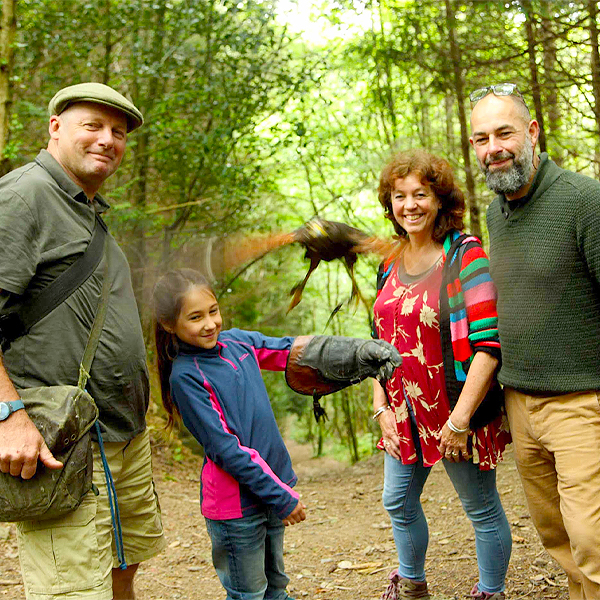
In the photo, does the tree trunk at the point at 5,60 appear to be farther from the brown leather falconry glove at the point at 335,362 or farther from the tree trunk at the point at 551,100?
the tree trunk at the point at 551,100

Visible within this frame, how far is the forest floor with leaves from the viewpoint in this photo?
12.4ft

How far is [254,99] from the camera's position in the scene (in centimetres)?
868

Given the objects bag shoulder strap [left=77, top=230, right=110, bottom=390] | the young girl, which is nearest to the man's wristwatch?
bag shoulder strap [left=77, top=230, right=110, bottom=390]

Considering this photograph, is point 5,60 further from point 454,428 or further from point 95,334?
point 454,428

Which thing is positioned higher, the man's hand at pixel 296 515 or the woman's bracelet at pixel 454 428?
the woman's bracelet at pixel 454 428

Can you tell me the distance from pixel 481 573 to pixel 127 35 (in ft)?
24.7

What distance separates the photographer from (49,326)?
2.45 meters

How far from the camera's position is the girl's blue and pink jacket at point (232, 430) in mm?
2574

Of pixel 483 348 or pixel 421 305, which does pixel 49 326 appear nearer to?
pixel 421 305

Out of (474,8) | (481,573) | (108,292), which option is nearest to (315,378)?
(108,292)

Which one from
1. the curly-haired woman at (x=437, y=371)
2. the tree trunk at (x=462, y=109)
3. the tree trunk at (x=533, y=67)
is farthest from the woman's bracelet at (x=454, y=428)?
the tree trunk at (x=462, y=109)

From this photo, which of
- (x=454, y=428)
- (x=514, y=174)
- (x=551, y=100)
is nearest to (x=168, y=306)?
(x=454, y=428)

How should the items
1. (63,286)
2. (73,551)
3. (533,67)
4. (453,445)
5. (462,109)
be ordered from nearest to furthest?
(73,551)
(63,286)
(453,445)
(533,67)
(462,109)

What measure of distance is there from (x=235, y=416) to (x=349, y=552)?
265 centimetres
